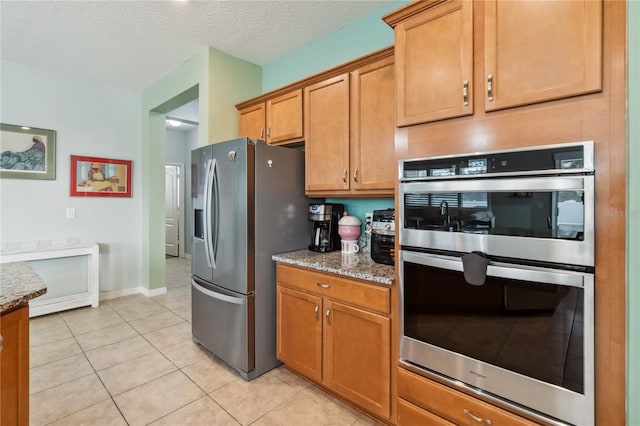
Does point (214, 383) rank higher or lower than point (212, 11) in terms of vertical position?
lower

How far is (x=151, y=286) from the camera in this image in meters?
4.22

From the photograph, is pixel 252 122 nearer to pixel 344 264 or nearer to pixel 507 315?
pixel 344 264

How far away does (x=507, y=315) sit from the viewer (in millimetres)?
1257

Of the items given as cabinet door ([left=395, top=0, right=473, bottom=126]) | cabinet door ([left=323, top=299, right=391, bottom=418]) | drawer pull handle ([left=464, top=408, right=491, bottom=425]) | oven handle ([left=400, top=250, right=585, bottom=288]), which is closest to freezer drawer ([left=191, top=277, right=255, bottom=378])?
cabinet door ([left=323, top=299, right=391, bottom=418])

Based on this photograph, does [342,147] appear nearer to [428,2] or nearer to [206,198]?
[428,2]

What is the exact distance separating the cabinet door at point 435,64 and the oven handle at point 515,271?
682 mm

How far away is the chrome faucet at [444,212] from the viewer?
142cm

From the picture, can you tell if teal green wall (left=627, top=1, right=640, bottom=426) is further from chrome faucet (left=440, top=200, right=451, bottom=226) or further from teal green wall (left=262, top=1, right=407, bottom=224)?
teal green wall (left=262, top=1, right=407, bottom=224)

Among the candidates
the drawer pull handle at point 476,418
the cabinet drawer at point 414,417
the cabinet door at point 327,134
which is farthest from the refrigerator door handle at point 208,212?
the drawer pull handle at point 476,418

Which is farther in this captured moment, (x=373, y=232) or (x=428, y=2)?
(x=373, y=232)

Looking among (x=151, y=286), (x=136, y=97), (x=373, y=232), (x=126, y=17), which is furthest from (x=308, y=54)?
(x=151, y=286)

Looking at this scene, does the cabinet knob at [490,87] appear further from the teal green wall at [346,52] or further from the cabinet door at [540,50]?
the teal green wall at [346,52]

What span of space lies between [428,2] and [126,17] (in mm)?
2438

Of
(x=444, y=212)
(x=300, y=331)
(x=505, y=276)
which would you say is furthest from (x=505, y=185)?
(x=300, y=331)
